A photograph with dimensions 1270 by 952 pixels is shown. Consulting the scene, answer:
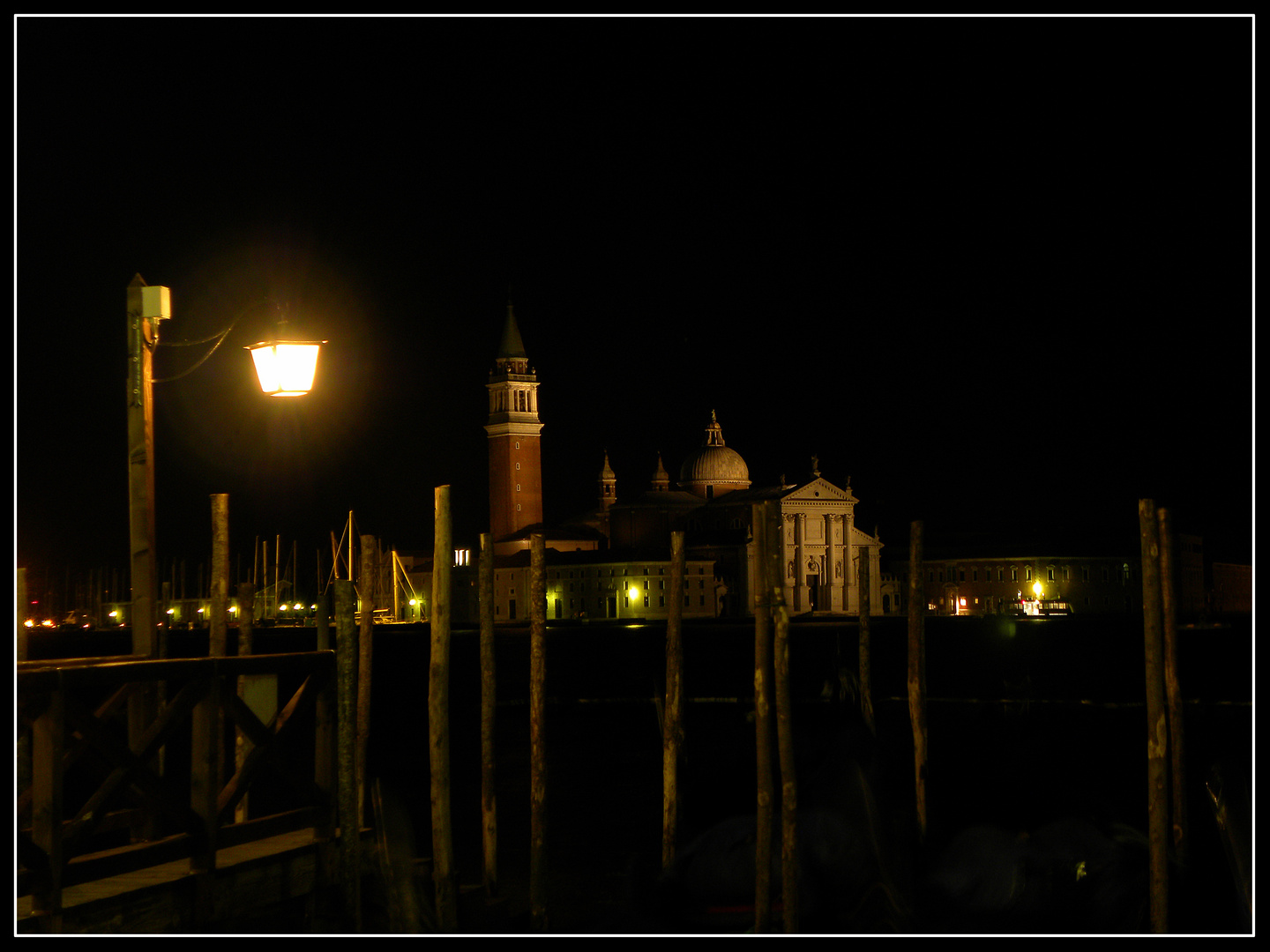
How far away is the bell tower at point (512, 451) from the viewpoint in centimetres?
7625

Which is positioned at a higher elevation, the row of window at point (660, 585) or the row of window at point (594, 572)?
the row of window at point (594, 572)

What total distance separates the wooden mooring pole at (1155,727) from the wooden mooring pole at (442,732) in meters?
4.59

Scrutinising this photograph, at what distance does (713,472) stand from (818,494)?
941 centimetres

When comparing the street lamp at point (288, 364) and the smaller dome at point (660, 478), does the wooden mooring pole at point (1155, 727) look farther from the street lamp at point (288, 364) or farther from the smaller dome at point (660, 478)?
the smaller dome at point (660, 478)

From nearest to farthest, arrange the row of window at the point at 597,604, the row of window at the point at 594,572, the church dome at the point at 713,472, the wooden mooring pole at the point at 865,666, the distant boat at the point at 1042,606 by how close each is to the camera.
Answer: the wooden mooring pole at the point at 865,666
the distant boat at the point at 1042,606
the row of window at the point at 594,572
the row of window at the point at 597,604
the church dome at the point at 713,472

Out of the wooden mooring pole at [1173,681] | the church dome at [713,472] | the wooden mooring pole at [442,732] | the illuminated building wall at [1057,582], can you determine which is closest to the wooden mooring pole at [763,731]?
the wooden mooring pole at [442,732]

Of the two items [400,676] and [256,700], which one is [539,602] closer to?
[256,700]

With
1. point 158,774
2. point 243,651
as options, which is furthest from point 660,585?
point 158,774

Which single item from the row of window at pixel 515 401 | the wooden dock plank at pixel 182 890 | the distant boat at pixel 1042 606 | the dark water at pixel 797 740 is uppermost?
the row of window at pixel 515 401

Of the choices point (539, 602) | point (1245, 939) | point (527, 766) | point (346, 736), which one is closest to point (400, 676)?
point (527, 766)

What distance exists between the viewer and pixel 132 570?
7.34 m

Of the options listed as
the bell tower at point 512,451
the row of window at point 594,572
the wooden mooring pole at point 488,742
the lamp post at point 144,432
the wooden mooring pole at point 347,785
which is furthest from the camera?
the bell tower at point 512,451

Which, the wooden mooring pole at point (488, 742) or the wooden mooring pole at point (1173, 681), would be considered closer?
the wooden mooring pole at point (488, 742)

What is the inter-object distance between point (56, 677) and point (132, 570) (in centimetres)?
95
